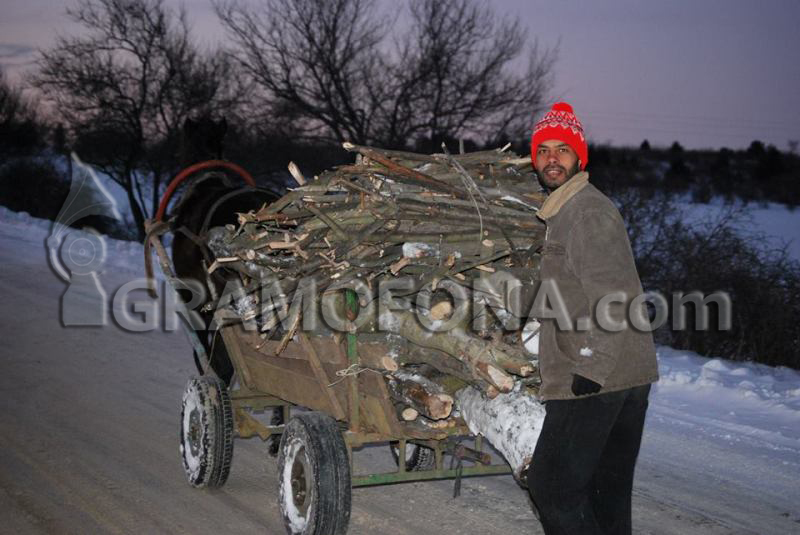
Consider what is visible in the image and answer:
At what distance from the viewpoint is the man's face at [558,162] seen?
3.24 metres

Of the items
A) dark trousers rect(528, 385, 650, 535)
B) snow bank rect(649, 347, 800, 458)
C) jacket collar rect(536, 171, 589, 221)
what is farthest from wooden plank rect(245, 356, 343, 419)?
snow bank rect(649, 347, 800, 458)

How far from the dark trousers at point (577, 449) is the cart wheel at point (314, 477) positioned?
4.01 ft

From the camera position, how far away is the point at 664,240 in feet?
37.4

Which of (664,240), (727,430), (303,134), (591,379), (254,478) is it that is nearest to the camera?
(591,379)

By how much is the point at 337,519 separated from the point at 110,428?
2903mm

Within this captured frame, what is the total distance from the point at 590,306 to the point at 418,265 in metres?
1.24

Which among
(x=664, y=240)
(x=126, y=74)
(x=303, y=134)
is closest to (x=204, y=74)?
(x=126, y=74)

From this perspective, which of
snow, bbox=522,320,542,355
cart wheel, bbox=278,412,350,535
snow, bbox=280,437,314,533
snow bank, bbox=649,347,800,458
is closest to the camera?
snow, bbox=522,320,542,355

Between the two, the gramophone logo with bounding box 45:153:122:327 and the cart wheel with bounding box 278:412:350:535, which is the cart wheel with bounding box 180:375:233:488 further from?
the gramophone logo with bounding box 45:153:122:327

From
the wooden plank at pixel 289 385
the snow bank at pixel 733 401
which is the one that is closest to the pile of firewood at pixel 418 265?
the wooden plank at pixel 289 385

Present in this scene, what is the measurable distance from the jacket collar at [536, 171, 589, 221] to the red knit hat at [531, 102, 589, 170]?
4.1 inches

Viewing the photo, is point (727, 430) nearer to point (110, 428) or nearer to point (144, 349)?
point (110, 428)

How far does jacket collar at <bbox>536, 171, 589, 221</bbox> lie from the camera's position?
3184 mm

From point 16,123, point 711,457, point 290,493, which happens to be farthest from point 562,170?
point 16,123
